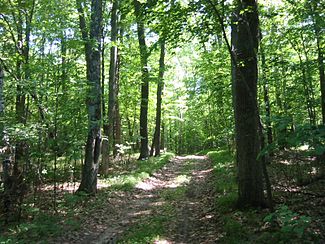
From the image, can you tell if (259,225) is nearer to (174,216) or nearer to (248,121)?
(248,121)

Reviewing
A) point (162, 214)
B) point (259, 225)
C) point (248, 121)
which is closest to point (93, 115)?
point (162, 214)

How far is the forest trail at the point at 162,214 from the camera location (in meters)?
6.98

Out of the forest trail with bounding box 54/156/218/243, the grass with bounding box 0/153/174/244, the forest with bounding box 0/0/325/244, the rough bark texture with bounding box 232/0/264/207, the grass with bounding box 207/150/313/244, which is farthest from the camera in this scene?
the rough bark texture with bounding box 232/0/264/207

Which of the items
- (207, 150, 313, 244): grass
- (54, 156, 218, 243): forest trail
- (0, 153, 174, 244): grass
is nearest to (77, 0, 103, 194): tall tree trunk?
(0, 153, 174, 244): grass

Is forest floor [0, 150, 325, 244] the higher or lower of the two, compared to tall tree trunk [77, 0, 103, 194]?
lower

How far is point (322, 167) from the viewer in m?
9.64

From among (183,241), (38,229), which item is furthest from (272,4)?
(38,229)

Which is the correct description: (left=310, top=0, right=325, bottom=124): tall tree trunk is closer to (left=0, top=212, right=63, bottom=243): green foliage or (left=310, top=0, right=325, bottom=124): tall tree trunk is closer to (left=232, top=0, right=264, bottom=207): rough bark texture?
(left=232, top=0, right=264, bottom=207): rough bark texture

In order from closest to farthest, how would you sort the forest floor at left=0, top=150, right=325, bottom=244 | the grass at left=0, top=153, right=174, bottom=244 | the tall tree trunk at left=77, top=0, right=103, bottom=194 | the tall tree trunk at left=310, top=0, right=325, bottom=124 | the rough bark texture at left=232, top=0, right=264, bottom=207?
the forest floor at left=0, top=150, right=325, bottom=244 → the grass at left=0, top=153, right=174, bottom=244 → the rough bark texture at left=232, top=0, right=264, bottom=207 → the tall tree trunk at left=310, top=0, right=325, bottom=124 → the tall tree trunk at left=77, top=0, right=103, bottom=194

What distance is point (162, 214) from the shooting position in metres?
8.87

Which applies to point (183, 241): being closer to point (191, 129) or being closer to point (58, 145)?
point (58, 145)

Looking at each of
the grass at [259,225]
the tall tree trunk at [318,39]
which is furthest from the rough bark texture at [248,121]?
the tall tree trunk at [318,39]

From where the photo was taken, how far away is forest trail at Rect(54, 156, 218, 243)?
698 cm

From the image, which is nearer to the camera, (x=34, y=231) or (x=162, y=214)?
(x=34, y=231)
